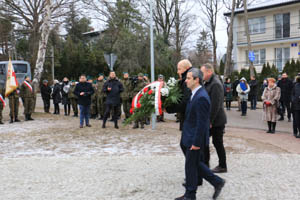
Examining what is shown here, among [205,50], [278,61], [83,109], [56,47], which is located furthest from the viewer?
[205,50]

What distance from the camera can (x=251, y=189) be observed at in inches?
199

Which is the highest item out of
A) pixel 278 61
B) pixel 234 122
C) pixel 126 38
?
pixel 126 38

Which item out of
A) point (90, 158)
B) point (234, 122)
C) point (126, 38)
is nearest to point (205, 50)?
point (126, 38)

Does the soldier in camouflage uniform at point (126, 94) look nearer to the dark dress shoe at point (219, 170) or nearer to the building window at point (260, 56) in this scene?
the dark dress shoe at point (219, 170)

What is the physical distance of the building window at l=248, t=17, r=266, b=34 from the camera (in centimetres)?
3438

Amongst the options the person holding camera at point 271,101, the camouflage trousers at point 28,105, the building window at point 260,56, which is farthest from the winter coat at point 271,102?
the building window at point 260,56

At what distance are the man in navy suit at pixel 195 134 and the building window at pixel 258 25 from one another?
32.6 m

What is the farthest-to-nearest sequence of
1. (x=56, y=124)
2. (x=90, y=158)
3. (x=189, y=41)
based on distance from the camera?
1. (x=189, y=41)
2. (x=56, y=124)
3. (x=90, y=158)

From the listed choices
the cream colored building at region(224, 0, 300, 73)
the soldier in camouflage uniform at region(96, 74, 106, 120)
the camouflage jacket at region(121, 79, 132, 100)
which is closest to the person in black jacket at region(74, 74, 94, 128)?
the camouflage jacket at region(121, 79, 132, 100)

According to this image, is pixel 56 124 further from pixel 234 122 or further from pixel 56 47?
pixel 56 47

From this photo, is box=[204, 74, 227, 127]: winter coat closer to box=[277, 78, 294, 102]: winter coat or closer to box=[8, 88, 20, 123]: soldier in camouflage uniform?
box=[277, 78, 294, 102]: winter coat

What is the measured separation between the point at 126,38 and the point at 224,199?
32.7 m

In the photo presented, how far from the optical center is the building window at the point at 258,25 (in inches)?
1353

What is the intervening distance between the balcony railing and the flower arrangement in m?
30.4
